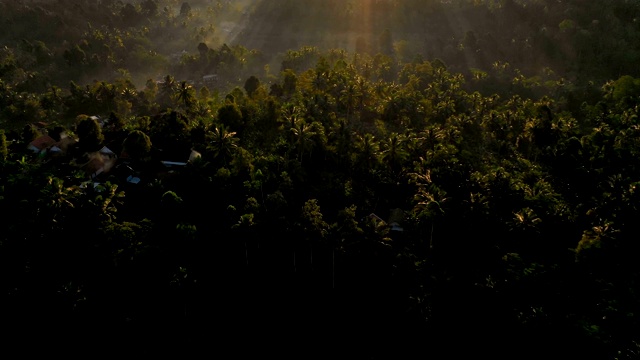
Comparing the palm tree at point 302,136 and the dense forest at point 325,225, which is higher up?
→ the palm tree at point 302,136

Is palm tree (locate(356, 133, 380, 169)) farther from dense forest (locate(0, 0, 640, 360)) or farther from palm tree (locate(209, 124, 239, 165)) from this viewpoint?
palm tree (locate(209, 124, 239, 165))

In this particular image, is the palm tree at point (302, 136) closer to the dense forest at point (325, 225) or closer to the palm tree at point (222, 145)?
the dense forest at point (325, 225)

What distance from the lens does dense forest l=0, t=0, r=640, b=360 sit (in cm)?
4622

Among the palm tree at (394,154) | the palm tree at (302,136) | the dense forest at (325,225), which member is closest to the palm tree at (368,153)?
the dense forest at (325,225)

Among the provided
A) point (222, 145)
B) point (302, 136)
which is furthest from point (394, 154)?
point (222, 145)

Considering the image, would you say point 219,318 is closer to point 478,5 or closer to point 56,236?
point 56,236

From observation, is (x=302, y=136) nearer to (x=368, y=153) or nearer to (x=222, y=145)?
(x=368, y=153)

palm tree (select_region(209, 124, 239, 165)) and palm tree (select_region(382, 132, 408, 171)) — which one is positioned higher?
palm tree (select_region(209, 124, 239, 165))

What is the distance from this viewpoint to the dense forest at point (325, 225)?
152ft

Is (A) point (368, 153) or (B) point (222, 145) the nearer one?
(B) point (222, 145)

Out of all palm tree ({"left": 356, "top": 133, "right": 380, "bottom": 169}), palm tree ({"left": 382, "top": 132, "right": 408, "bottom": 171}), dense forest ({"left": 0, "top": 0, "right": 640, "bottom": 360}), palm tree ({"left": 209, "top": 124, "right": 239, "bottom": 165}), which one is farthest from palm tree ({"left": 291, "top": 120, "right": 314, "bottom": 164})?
palm tree ({"left": 382, "top": 132, "right": 408, "bottom": 171})

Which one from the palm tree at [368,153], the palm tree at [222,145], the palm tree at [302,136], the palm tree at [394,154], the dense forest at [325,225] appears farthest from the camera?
the palm tree at [368,153]

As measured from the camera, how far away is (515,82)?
11400 centimetres

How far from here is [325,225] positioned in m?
53.2
